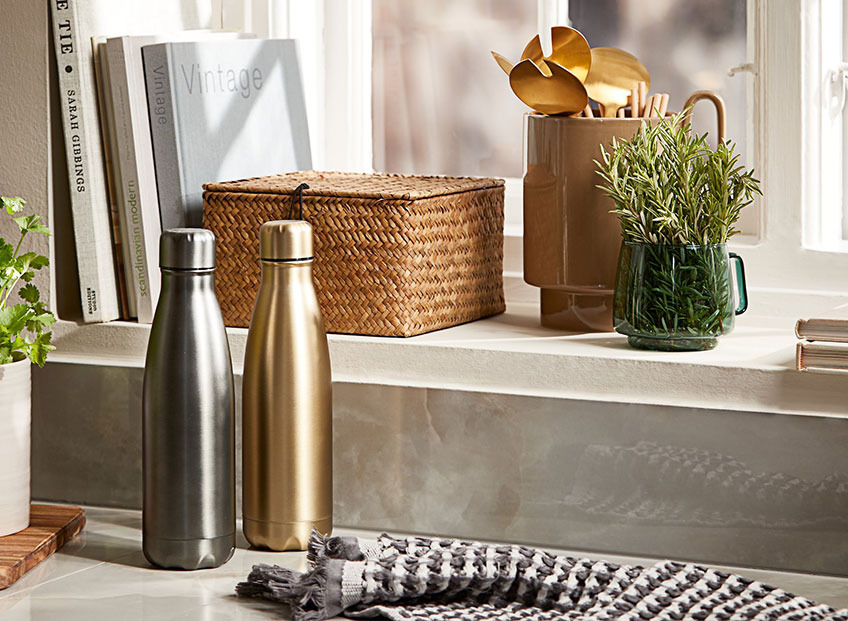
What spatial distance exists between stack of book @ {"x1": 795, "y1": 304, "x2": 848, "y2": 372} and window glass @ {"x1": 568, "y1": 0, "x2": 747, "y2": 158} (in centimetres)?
42

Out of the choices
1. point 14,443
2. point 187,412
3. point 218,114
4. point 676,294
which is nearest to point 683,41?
point 676,294

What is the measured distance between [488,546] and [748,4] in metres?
0.74

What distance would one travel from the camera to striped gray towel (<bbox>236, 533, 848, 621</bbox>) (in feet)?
3.49

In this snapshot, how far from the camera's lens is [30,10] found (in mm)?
1370

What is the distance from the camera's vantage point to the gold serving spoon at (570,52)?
135cm

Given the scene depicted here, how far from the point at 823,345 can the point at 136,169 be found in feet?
2.45

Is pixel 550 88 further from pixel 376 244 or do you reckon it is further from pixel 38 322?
pixel 38 322

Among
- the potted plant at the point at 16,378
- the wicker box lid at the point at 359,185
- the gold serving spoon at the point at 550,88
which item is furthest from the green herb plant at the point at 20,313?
the gold serving spoon at the point at 550,88

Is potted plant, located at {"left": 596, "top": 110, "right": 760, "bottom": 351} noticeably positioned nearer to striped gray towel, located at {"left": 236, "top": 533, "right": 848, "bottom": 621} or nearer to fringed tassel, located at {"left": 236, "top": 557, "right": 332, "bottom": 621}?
striped gray towel, located at {"left": 236, "top": 533, "right": 848, "bottom": 621}

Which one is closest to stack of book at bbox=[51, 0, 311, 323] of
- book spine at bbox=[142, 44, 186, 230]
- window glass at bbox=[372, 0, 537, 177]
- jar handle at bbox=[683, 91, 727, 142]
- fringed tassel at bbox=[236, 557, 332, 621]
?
book spine at bbox=[142, 44, 186, 230]

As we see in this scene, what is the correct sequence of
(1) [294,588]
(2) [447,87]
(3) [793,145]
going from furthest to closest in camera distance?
1. (2) [447,87]
2. (3) [793,145]
3. (1) [294,588]

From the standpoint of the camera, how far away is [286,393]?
120 centimetres

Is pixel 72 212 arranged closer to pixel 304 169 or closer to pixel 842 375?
pixel 304 169

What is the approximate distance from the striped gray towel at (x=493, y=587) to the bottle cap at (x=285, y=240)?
0.94 ft
